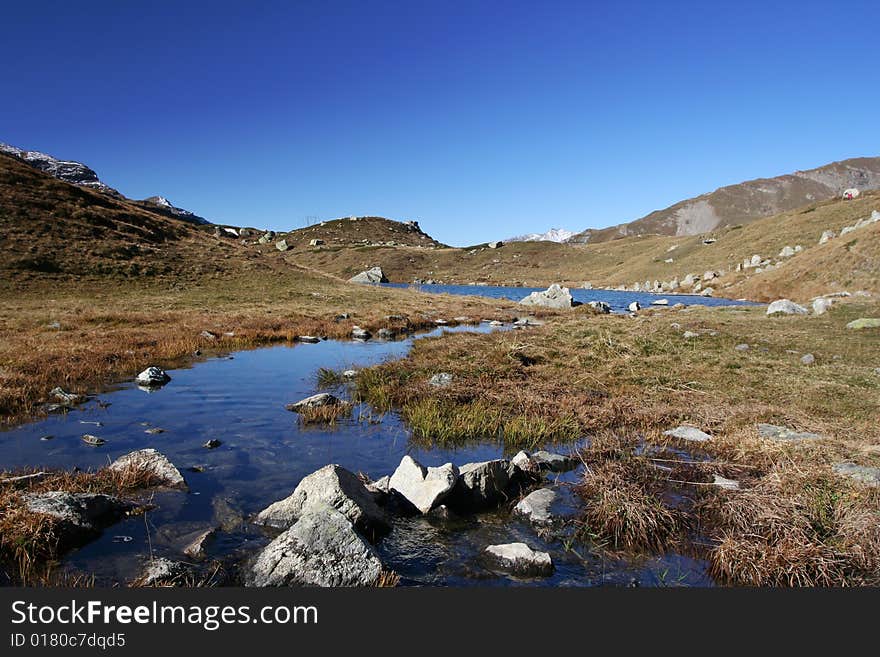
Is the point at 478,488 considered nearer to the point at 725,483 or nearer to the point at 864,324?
the point at 725,483

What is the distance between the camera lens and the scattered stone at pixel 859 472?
8.09 meters

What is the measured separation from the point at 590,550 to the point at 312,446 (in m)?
7.26

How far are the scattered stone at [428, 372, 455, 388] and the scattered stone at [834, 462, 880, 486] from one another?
11056mm

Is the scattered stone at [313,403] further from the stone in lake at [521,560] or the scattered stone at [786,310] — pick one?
the scattered stone at [786,310]

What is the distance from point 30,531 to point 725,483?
11.8 metres

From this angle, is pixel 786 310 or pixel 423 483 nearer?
pixel 423 483

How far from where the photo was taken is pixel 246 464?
10.1m

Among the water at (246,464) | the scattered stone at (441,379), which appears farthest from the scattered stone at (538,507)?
the scattered stone at (441,379)

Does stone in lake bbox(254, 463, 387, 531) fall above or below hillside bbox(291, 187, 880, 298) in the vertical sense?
below

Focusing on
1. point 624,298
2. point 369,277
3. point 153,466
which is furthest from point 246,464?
point 369,277

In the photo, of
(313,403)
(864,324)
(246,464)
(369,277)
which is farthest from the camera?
(369,277)

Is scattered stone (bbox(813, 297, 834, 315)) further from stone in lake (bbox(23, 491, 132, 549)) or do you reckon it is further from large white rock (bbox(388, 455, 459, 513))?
stone in lake (bbox(23, 491, 132, 549))

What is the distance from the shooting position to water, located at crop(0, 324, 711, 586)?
6.52m

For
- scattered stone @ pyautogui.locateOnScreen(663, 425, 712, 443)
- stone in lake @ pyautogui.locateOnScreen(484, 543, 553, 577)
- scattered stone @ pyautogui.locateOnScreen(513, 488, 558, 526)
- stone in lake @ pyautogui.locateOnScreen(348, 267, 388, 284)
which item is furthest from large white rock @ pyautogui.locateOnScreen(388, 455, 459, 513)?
stone in lake @ pyautogui.locateOnScreen(348, 267, 388, 284)
